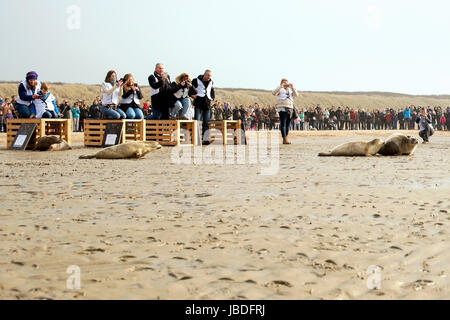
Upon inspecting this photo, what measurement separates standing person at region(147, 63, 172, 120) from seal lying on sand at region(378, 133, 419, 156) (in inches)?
258

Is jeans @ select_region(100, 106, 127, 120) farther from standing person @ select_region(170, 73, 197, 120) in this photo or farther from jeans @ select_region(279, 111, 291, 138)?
jeans @ select_region(279, 111, 291, 138)

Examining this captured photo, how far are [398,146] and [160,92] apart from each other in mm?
7121

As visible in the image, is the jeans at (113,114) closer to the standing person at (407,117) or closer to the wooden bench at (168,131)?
the wooden bench at (168,131)

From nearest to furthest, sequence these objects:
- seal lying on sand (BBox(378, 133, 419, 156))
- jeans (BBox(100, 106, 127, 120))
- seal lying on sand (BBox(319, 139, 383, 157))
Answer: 1. seal lying on sand (BBox(319, 139, 383, 157))
2. seal lying on sand (BBox(378, 133, 419, 156))
3. jeans (BBox(100, 106, 127, 120))

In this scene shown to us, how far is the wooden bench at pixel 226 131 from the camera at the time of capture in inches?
802

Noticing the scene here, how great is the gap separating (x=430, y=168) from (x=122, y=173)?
211 inches

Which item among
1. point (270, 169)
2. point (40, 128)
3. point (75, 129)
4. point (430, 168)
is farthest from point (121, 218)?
point (75, 129)

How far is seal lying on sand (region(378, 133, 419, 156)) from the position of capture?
14703mm

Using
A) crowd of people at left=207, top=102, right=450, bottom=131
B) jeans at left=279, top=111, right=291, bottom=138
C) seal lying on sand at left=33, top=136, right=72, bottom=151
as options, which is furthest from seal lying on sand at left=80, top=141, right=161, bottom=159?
crowd of people at left=207, top=102, right=450, bottom=131

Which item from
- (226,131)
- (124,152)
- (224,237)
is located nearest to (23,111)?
(124,152)

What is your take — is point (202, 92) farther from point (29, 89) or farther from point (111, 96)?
point (29, 89)

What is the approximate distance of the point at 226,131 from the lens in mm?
20719

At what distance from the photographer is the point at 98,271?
384cm
